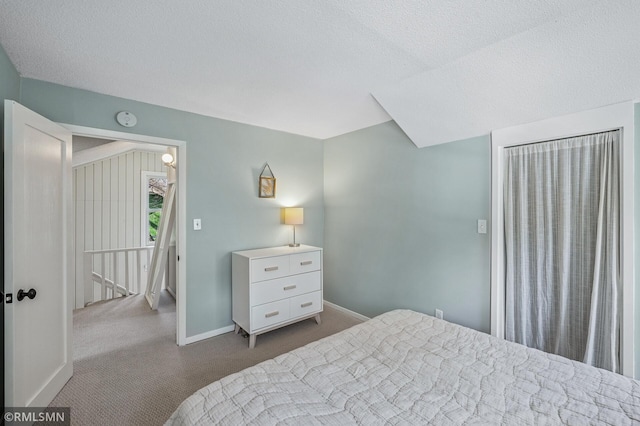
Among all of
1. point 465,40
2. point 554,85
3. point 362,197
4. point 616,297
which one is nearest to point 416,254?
point 362,197

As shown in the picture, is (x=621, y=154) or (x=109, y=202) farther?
(x=109, y=202)

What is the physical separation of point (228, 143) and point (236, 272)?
1414 mm

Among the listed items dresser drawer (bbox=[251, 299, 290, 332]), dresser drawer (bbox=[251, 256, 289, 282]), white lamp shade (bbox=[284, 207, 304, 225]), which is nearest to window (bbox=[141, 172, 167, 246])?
white lamp shade (bbox=[284, 207, 304, 225])

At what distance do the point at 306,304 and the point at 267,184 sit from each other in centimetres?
147

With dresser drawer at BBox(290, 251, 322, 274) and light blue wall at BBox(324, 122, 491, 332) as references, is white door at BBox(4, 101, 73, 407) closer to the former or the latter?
dresser drawer at BBox(290, 251, 322, 274)

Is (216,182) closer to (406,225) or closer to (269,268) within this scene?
(269,268)

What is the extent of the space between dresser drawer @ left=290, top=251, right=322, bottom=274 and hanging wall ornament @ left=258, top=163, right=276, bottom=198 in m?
0.83

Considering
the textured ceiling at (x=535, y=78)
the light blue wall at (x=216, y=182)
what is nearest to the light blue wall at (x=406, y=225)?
the textured ceiling at (x=535, y=78)

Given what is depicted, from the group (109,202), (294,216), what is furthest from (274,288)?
(109,202)

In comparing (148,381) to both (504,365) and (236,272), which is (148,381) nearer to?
(236,272)

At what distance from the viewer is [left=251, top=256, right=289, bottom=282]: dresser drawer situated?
2.72 m

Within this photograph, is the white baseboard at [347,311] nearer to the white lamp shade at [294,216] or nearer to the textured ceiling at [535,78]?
the white lamp shade at [294,216]

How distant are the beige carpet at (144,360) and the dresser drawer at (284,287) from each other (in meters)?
0.45

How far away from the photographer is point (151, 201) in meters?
5.58
